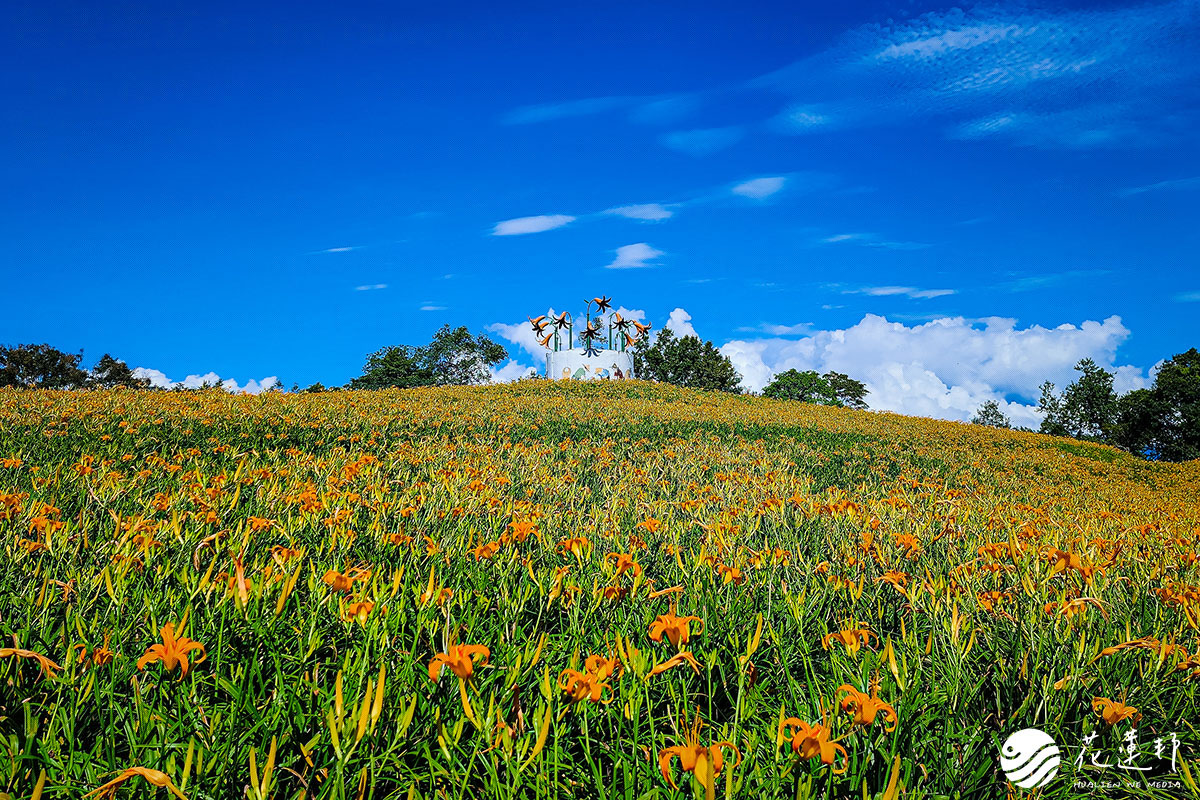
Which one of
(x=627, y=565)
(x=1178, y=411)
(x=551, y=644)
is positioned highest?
(x=1178, y=411)

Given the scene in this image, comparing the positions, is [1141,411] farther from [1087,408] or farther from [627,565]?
[627,565]

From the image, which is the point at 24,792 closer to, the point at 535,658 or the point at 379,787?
the point at 379,787

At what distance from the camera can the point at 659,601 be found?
95.0 inches

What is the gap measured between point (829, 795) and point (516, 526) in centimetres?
164

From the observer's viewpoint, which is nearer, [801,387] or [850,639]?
[850,639]

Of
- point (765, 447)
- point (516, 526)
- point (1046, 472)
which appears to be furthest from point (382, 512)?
point (1046, 472)

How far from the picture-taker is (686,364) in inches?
2232

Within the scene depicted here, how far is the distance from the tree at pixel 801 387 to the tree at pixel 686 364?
874 centimetres

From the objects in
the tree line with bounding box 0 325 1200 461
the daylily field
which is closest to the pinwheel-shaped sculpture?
the tree line with bounding box 0 325 1200 461

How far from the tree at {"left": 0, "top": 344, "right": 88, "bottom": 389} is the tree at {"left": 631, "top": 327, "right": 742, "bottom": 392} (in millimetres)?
40786

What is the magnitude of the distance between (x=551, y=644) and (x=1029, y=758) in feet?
4.38

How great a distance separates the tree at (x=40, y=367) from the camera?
34.5 metres

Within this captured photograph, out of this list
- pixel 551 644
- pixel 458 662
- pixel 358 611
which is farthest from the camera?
pixel 551 644

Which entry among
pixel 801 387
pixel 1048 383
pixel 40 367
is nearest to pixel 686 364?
pixel 801 387
